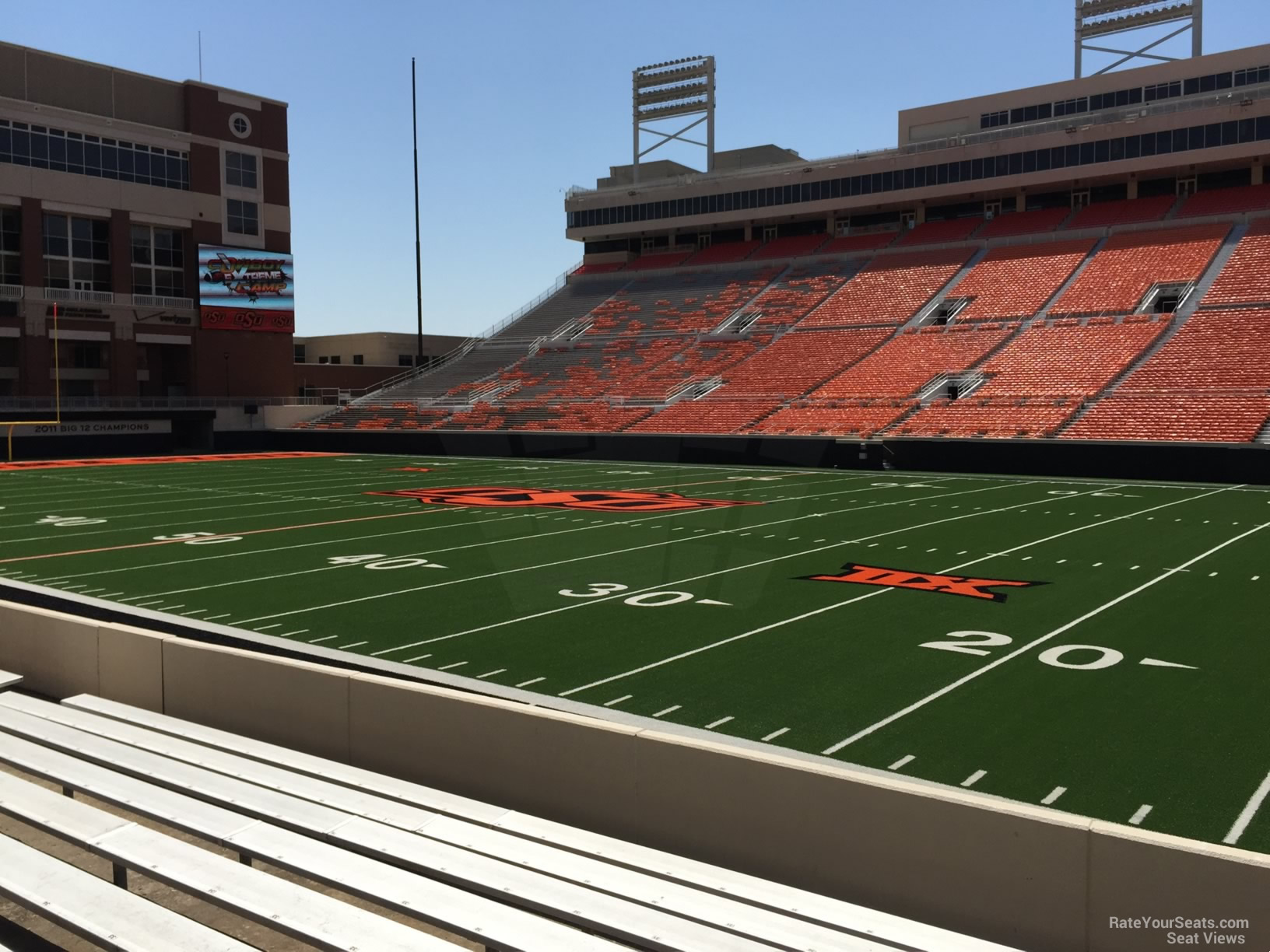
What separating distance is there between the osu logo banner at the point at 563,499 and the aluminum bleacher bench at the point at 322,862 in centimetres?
1405

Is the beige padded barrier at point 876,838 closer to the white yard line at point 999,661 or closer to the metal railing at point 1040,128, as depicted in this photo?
the white yard line at point 999,661

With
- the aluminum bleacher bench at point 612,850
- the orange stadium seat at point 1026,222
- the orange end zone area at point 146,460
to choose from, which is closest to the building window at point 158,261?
the orange end zone area at point 146,460

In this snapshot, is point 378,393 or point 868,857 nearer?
point 868,857

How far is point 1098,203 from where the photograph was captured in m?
45.0

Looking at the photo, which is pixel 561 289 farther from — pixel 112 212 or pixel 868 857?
pixel 868 857

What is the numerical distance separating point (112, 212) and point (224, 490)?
2760 cm

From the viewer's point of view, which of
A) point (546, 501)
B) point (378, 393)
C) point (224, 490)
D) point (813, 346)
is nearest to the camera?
point (546, 501)

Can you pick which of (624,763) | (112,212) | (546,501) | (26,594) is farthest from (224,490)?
(112,212)

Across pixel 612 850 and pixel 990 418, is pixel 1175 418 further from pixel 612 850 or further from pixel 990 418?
pixel 612 850

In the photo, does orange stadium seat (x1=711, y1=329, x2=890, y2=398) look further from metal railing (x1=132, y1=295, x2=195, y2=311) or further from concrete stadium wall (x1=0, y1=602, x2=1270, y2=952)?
concrete stadium wall (x1=0, y1=602, x2=1270, y2=952)

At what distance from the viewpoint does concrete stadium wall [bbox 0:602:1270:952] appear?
3264 mm

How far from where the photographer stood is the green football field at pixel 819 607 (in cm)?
629

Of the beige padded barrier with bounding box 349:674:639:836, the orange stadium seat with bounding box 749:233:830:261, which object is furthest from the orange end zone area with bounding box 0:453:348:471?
the beige padded barrier with bounding box 349:674:639:836

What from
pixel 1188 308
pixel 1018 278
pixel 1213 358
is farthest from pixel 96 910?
pixel 1018 278
